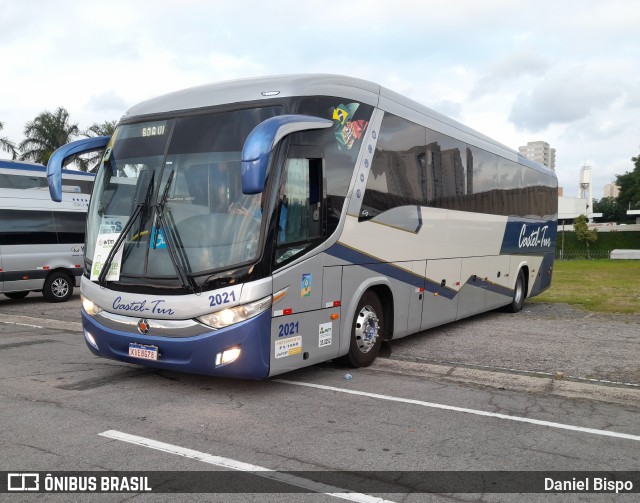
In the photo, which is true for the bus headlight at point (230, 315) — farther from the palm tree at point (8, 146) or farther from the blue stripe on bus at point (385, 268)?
the palm tree at point (8, 146)

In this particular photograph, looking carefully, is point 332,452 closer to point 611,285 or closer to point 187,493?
point 187,493

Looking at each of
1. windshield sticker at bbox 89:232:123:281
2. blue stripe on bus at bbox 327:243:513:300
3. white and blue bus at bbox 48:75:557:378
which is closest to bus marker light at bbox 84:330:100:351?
white and blue bus at bbox 48:75:557:378

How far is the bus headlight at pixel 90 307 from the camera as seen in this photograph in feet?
22.5

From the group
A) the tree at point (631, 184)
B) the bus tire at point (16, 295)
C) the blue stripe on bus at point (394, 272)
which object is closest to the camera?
the blue stripe on bus at point (394, 272)

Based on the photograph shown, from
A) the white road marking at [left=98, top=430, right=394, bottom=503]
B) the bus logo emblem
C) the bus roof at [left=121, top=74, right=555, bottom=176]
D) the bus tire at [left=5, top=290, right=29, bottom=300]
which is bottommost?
the bus tire at [left=5, top=290, right=29, bottom=300]

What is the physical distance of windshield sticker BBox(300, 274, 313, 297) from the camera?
21.9ft

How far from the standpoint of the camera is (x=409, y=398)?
6.58 meters

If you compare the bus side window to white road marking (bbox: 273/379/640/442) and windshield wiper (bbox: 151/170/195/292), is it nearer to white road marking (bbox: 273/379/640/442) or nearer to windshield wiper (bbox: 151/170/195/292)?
windshield wiper (bbox: 151/170/195/292)

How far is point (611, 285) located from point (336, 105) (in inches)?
677

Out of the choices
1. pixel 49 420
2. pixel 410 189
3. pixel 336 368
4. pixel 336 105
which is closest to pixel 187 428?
pixel 49 420

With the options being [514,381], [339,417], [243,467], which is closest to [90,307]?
[339,417]

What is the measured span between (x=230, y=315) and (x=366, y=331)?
7.85ft

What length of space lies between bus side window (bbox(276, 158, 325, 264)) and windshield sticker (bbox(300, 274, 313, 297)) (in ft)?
1.00

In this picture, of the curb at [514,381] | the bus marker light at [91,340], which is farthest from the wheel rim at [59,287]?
the curb at [514,381]
